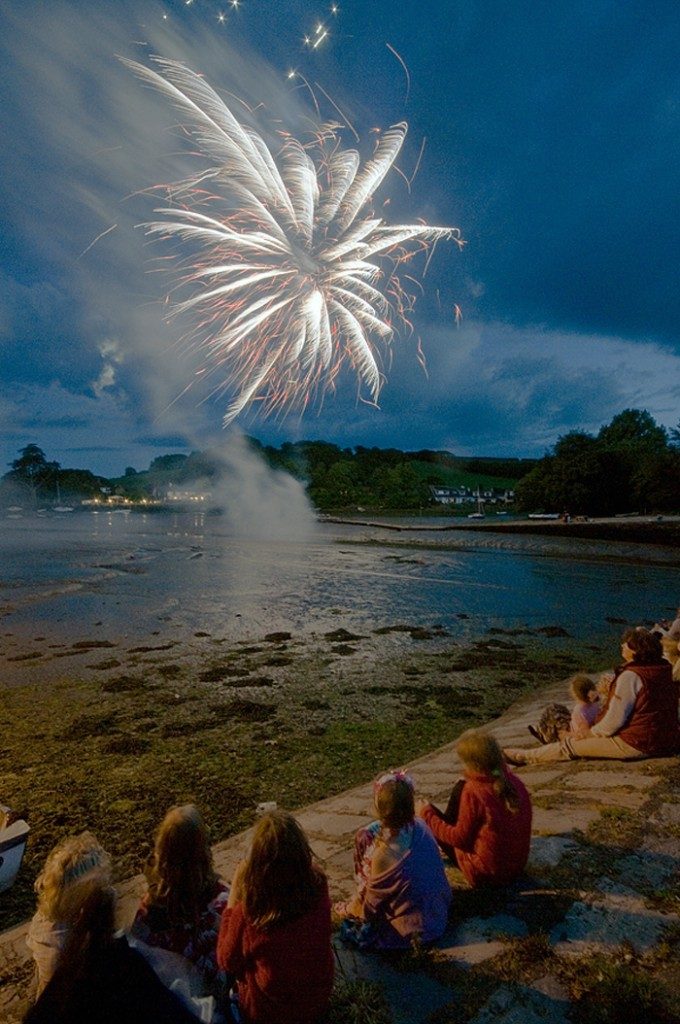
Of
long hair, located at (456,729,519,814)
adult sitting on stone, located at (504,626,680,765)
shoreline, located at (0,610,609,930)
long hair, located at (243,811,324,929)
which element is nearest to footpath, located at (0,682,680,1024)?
adult sitting on stone, located at (504,626,680,765)

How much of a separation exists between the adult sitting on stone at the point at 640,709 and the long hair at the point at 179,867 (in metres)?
5.03

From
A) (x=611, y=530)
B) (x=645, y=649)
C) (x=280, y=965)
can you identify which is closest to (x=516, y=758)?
(x=645, y=649)

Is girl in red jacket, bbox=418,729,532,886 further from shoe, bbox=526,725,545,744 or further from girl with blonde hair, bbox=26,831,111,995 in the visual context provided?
shoe, bbox=526,725,545,744

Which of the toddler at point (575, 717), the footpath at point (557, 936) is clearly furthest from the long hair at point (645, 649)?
the footpath at point (557, 936)

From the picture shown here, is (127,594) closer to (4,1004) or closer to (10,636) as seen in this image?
(10,636)

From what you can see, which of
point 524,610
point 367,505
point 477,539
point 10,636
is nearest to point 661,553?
point 477,539

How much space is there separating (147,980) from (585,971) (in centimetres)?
262

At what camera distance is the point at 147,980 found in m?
2.80

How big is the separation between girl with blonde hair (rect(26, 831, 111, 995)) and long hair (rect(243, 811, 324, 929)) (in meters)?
0.75

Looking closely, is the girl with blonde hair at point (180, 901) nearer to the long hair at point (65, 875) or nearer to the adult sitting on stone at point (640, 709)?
the long hair at point (65, 875)

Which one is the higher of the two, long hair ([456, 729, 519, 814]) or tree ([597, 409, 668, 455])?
tree ([597, 409, 668, 455])

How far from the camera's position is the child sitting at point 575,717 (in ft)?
23.4

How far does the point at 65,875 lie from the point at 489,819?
115 inches

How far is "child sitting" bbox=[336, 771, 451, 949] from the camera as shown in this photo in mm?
3699
